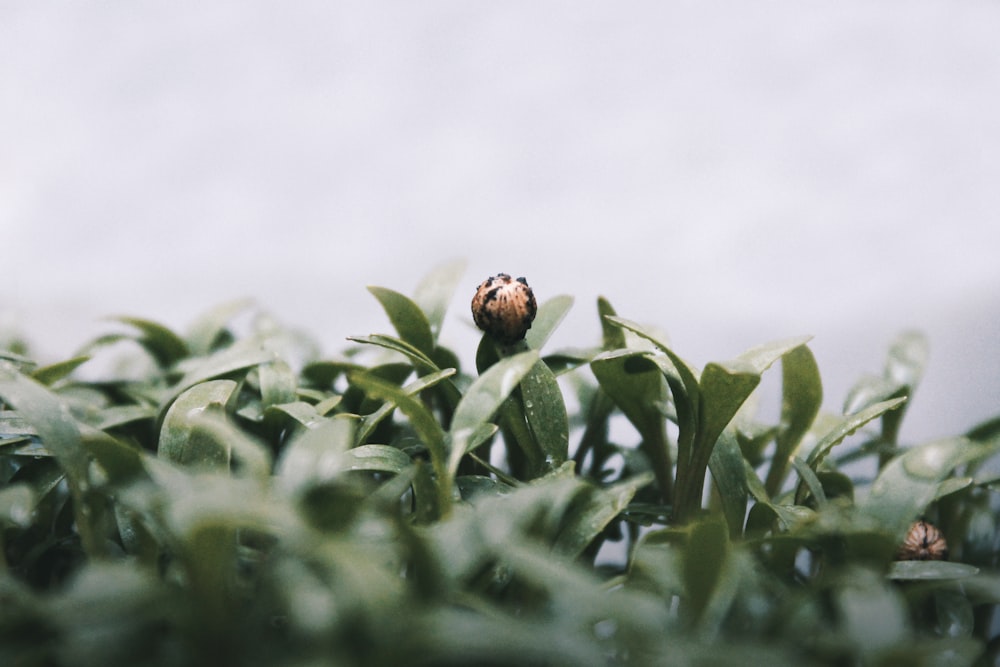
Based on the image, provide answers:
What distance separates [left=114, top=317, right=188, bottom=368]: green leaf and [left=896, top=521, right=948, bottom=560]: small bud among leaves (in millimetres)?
900

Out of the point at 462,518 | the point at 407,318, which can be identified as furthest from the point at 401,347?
the point at 462,518

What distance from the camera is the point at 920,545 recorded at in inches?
31.6

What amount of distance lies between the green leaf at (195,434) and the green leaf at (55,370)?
0.62 ft

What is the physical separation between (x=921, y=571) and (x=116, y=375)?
1062 mm

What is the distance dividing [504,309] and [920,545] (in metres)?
0.47

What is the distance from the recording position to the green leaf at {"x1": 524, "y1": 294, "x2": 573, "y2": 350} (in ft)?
2.93

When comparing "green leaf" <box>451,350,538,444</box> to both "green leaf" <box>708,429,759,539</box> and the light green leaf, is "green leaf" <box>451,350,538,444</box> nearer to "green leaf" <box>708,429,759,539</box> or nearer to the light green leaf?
the light green leaf

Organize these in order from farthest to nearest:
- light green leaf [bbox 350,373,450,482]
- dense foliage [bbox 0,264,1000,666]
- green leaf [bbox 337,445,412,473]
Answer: green leaf [bbox 337,445,412,473] < light green leaf [bbox 350,373,450,482] < dense foliage [bbox 0,264,1000,666]

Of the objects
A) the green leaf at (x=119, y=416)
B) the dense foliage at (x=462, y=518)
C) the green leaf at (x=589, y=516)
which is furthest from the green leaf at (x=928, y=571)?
the green leaf at (x=119, y=416)

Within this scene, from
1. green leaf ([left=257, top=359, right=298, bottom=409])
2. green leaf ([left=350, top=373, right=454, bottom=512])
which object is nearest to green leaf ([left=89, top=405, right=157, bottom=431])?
green leaf ([left=257, top=359, right=298, bottom=409])

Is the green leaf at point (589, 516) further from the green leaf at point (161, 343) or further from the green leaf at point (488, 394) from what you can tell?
the green leaf at point (161, 343)

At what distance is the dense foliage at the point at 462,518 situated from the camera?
0.46 metres

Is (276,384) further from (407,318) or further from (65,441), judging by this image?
(65,441)

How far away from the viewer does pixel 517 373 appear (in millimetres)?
658
